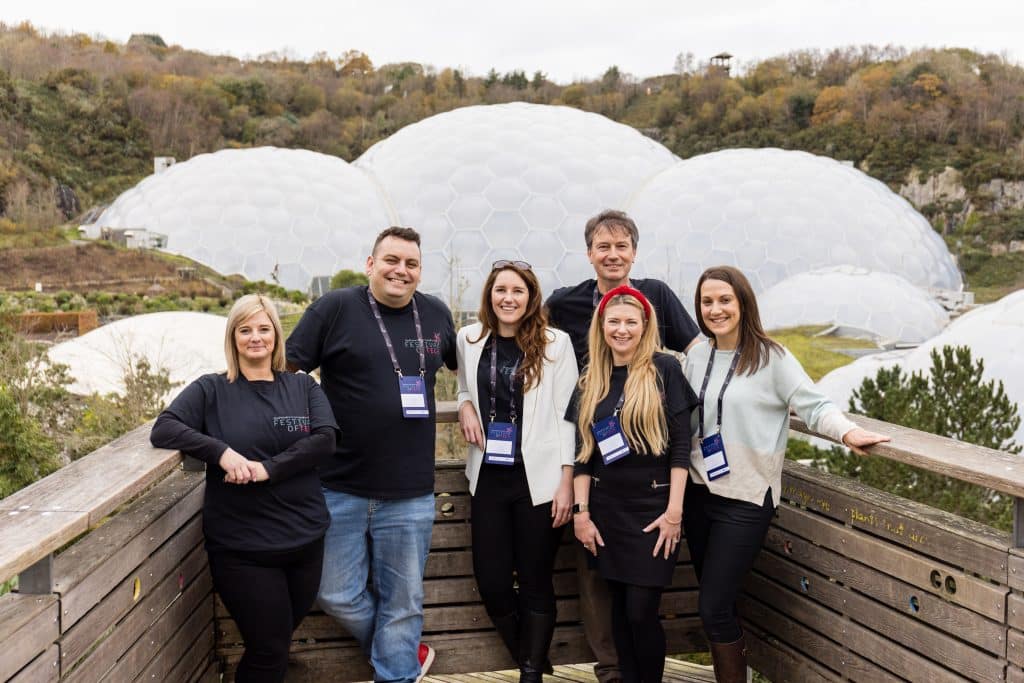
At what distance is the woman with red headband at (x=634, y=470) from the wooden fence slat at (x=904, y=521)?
467mm

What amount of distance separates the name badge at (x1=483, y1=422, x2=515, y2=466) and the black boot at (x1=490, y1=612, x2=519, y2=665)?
23.0 inches

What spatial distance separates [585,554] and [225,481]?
3.92 feet

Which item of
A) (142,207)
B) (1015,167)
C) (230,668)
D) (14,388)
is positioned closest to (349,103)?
(142,207)

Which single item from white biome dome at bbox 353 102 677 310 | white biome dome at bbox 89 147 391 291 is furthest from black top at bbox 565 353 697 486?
white biome dome at bbox 89 147 391 291

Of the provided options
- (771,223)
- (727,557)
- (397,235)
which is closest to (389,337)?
(397,235)

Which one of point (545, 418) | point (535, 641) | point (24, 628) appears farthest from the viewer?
point (535, 641)

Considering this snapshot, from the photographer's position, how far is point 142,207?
2156 cm

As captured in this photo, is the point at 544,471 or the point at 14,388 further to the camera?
the point at 14,388

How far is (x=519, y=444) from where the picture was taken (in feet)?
9.11

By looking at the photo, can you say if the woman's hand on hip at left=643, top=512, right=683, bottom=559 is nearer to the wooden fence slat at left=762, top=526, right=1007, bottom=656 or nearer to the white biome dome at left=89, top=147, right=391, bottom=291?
the wooden fence slat at left=762, top=526, right=1007, bottom=656

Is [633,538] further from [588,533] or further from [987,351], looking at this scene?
[987,351]

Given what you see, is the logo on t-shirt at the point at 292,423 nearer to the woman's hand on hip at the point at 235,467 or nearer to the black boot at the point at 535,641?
the woman's hand on hip at the point at 235,467

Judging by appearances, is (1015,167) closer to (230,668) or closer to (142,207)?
(142,207)

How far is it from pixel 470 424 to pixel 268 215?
18436 millimetres
